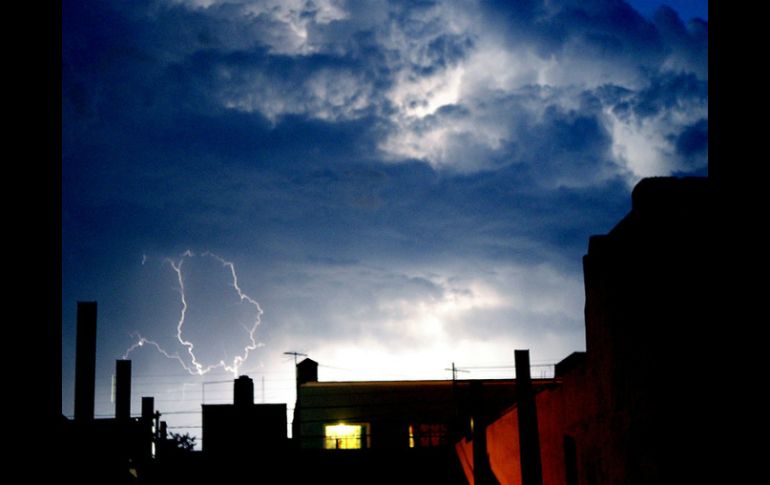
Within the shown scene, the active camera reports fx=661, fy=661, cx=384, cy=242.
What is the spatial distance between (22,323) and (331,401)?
25.2 metres

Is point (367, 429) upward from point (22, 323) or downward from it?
downward

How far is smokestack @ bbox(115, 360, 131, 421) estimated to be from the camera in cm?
1174

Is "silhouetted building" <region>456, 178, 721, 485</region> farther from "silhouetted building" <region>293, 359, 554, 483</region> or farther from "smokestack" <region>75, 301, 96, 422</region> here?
"silhouetted building" <region>293, 359, 554, 483</region>

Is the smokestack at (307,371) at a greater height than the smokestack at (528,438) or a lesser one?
greater

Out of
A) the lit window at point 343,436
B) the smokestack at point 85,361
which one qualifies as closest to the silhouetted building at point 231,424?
the lit window at point 343,436

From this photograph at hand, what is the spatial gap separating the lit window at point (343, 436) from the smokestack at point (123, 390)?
570 inches

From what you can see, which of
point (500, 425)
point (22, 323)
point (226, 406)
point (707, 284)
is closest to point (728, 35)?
point (707, 284)

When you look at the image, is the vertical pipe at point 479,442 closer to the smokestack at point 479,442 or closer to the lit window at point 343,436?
the smokestack at point 479,442

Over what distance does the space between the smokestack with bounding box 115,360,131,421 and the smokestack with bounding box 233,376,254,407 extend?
312 cm

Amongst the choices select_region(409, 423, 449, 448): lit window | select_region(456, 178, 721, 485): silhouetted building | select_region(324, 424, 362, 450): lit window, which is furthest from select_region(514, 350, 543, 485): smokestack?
select_region(409, 423, 449, 448): lit window

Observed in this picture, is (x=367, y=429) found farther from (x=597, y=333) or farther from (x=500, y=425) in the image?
(x=597, y=333)

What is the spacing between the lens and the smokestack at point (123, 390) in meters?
11.7

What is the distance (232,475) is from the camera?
49.7ft

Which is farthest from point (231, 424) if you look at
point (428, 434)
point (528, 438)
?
point (528, 438)
